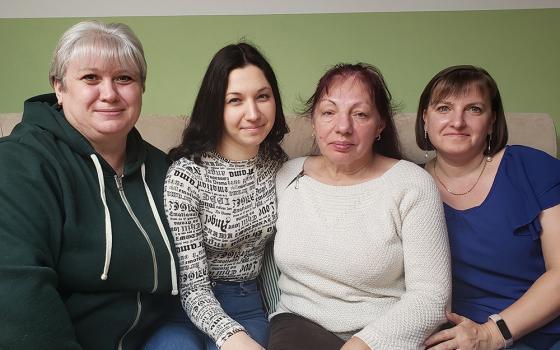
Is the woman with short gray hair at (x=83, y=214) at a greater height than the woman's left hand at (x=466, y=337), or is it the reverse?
the woman with short gray hair at (x=83, y=214)

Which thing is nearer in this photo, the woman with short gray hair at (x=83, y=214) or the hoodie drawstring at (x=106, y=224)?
the woman with short gray hair at (x=83, y=214)

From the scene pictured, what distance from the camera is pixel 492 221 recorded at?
1.41 metres

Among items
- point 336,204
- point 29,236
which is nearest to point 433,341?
point 336,204

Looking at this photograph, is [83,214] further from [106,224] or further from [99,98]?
[99,98]

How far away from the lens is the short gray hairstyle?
1218mm

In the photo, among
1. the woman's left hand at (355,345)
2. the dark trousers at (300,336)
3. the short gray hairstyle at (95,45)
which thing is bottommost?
the dark trousers at (300,336)

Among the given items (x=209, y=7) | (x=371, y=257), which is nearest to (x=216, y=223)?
(x=371, y=257)

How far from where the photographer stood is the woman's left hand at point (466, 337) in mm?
1267

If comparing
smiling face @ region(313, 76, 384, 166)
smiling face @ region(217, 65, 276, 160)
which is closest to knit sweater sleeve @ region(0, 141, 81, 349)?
smiling face @ region(217, 65, 276, 160)

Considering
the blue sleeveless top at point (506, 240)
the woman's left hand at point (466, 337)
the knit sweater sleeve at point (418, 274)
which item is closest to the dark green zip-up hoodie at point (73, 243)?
the knit sweater sleeve at point (418, 274)

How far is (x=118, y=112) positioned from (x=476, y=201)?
3.41 feet

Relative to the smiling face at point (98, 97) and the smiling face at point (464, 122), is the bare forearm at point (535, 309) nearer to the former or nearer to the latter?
the smiling face at point (464, 122)

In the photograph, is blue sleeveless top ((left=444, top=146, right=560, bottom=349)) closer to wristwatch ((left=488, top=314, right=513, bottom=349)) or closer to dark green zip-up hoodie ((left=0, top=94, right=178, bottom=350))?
wristwatch ((left=488, top=314, right=513, bottom=349))

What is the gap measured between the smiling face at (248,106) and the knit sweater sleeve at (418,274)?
42 cm
